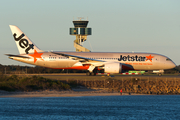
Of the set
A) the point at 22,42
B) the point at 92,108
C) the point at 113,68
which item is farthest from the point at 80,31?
the point at 92,108

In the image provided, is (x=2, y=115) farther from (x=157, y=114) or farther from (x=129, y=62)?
(x=129, y=62)

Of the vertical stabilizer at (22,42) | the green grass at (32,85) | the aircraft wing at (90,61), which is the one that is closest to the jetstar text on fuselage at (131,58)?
the aircraft wing at (90,61)

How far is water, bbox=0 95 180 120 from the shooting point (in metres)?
23.3

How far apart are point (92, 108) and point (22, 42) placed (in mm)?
28607

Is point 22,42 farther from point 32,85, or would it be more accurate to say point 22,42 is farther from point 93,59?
point 32,85

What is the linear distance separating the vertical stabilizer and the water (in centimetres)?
2115

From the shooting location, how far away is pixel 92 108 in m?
26.6

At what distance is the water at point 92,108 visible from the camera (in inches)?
917

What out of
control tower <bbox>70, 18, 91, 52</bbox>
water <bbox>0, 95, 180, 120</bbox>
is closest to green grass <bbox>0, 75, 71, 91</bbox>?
water <bbox>0, 95, 180, 120</bbox>

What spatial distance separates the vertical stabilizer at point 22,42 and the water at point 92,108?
2115cm

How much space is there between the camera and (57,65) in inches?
1971

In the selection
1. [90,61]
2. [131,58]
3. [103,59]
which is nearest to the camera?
[90,61]

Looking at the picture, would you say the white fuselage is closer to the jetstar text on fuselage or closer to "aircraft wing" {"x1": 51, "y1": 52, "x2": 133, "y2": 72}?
the jetstar text on fuselage

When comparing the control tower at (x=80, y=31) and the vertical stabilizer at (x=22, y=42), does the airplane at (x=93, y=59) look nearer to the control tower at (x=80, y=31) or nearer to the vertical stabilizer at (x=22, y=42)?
the vertical stabilizer at (x=22, y=42)
